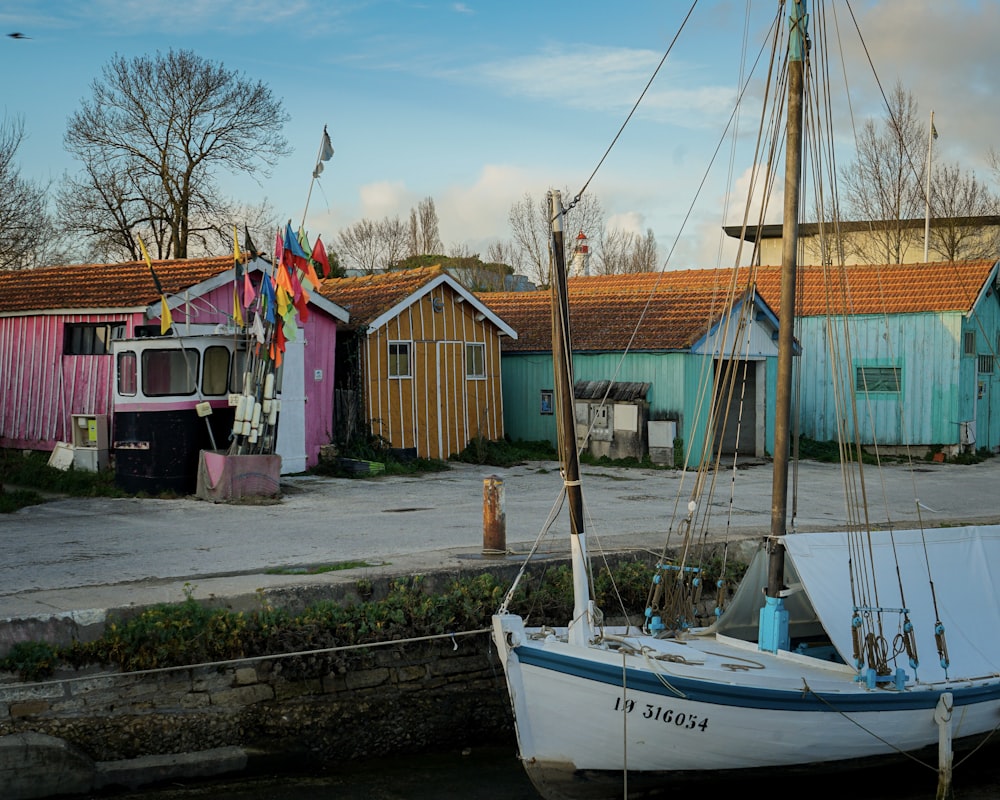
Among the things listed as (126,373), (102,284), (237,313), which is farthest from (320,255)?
(102,284)

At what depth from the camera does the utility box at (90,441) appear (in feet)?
59.3

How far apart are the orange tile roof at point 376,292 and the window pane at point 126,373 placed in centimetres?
578

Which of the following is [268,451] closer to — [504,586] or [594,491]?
[594,491]

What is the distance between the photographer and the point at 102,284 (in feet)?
65.0

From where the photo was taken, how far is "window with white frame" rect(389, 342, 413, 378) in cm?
2244

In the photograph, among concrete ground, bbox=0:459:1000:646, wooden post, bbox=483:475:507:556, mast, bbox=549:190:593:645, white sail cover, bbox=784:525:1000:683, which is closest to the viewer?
mast, bbox=549:190:593:645

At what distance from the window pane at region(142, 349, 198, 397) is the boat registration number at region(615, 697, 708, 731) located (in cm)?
1093

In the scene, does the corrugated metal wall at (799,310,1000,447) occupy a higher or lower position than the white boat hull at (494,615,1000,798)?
higher

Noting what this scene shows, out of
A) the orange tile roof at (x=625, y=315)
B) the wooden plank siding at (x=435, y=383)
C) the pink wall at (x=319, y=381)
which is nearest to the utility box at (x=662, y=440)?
the orange tile roof at (x=625, y=315)

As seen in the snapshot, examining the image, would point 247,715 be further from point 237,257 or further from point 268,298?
point 237,257

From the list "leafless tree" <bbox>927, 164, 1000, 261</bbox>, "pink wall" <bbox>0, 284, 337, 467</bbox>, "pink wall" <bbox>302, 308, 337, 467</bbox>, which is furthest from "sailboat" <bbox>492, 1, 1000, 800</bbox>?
"leafless tree" <bbox>927, 164, 1000, 261</bbox>

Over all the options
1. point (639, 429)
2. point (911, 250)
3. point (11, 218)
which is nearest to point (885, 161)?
point (911, 250)

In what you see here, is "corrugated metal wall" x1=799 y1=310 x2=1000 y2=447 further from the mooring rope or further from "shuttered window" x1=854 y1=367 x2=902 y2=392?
the mooring rope

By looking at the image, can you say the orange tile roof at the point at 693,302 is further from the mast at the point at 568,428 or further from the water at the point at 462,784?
the mast at the point at 568,428
